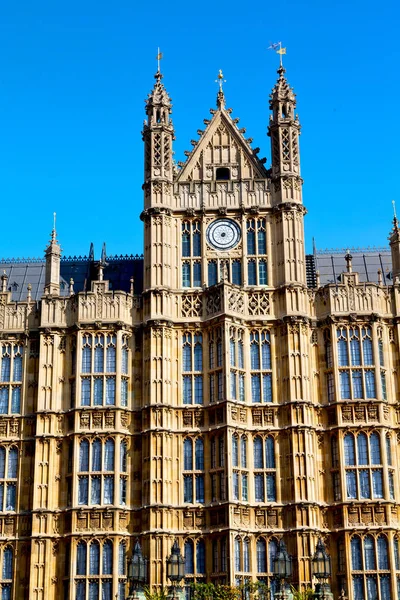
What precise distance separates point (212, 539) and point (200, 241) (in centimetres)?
1714

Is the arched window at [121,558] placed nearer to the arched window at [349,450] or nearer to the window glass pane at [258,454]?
the window glass pane at [258,454]

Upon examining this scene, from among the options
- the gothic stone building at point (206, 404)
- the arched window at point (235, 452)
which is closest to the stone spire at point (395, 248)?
the gothic stone building at point (206, 404)

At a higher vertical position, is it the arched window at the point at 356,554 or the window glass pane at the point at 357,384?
the window glass pane at the point at 357,384

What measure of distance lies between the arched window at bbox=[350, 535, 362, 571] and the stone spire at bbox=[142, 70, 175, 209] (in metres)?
21.9

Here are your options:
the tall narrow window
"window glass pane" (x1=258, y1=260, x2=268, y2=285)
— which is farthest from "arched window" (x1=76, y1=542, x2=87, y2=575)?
"window glass pane" (x1=258, y1=260, x2=268, y2=285)

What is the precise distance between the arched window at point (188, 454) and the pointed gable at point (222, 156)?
16.0m

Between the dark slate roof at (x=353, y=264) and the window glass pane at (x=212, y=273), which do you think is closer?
the window glass pane at (x=212, y=273)

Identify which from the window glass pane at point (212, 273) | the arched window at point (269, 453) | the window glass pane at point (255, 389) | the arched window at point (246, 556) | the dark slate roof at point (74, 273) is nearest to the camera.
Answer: the arched window at point (246, 556)

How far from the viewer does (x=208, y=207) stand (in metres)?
60.8

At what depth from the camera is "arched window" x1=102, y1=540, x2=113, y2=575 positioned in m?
53.3

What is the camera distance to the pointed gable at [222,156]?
6212cm

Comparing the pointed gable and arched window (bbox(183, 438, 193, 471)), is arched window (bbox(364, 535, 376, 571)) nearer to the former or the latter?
arched window (bbox(183, 438, 193, 471))

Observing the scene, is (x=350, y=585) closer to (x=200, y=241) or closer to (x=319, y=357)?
(x=319, y=357)

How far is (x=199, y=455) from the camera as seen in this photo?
55656 mm
